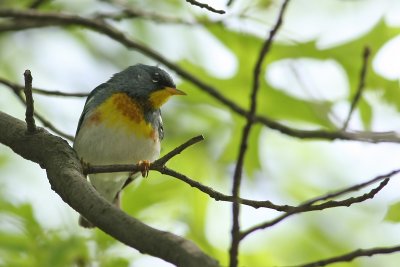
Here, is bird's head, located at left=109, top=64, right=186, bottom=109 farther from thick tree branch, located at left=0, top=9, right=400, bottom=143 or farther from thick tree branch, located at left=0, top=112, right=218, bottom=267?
thick tree branch, located at left=0, top=112, right=218, bottom=267

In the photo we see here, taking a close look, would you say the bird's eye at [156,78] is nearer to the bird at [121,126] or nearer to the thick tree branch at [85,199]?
the bird at [121,126]

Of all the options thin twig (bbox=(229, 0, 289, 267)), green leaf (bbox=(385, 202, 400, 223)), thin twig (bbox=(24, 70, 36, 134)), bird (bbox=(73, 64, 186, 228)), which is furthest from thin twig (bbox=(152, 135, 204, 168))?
bird (bbox=(73, 64, 186, 228))

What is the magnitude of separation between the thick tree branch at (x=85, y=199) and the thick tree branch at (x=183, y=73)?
1.32m

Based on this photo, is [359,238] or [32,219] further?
[359,238]

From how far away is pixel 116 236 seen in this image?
235 centimetres

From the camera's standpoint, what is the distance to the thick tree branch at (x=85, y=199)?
6.97 ft

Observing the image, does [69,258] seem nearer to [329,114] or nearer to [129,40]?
[129,40]

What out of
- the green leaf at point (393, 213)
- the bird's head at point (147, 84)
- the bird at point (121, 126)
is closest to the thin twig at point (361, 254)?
the green leaf at point (393, 213)

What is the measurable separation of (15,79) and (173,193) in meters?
3.03

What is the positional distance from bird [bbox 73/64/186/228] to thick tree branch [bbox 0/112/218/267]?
4.71ft

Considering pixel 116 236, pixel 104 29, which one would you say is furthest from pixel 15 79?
pixel 116 236

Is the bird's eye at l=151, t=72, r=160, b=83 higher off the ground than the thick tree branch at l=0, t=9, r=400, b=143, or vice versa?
the bird's eye at l=151, t=72, r=160, b=83

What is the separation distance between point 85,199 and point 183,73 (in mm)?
2230

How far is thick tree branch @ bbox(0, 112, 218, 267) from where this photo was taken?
2.12m
